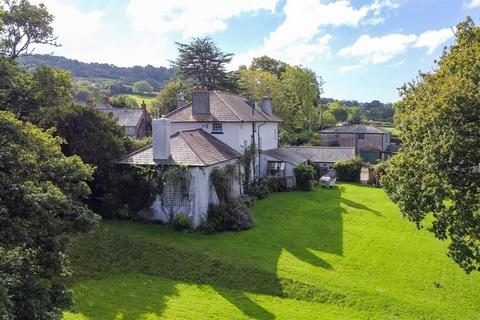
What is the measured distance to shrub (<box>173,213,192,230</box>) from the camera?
22.2 metres

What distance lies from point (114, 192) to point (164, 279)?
826 centimetres

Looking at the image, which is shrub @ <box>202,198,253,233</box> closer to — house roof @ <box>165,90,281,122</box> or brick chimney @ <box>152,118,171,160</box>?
brick chimney @ <box>152,118,171,160</box>

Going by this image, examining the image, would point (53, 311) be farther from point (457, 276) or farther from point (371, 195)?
point (371, 195)

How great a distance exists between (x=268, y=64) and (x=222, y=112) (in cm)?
5358

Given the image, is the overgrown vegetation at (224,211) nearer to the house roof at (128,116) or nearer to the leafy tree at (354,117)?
the house roof at (128,116)

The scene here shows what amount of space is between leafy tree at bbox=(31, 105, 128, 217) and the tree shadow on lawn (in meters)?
4.78

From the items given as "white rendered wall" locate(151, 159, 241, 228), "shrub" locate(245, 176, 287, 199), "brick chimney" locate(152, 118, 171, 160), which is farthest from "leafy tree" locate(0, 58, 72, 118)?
"shrub" locate(245, 176, 287, 199)

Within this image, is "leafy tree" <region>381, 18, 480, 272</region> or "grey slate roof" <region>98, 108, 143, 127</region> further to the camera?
"grey slate roof" <region>98, 108, 143, 127</region>

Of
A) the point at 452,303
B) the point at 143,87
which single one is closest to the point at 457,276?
the point at 452,303

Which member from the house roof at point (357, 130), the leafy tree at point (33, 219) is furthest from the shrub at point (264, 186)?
the house roof at point (357, 130)

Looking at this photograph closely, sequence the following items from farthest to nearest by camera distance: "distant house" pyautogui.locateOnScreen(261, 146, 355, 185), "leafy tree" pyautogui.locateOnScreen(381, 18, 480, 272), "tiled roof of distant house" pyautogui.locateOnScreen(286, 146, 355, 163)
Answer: "tiled roof of distant house" pyautogui.locateOnScreen(286, 146, 355, 163), "distant house" pyautogui.locateOnScreen(261, 146, 355, 185), "leafy tree" pyautogui.locateOnScreen(381, 18, 480, 272)

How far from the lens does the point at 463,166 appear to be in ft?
44.3

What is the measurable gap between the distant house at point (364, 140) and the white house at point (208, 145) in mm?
14844

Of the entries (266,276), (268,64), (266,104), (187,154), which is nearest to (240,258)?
(266,276)
